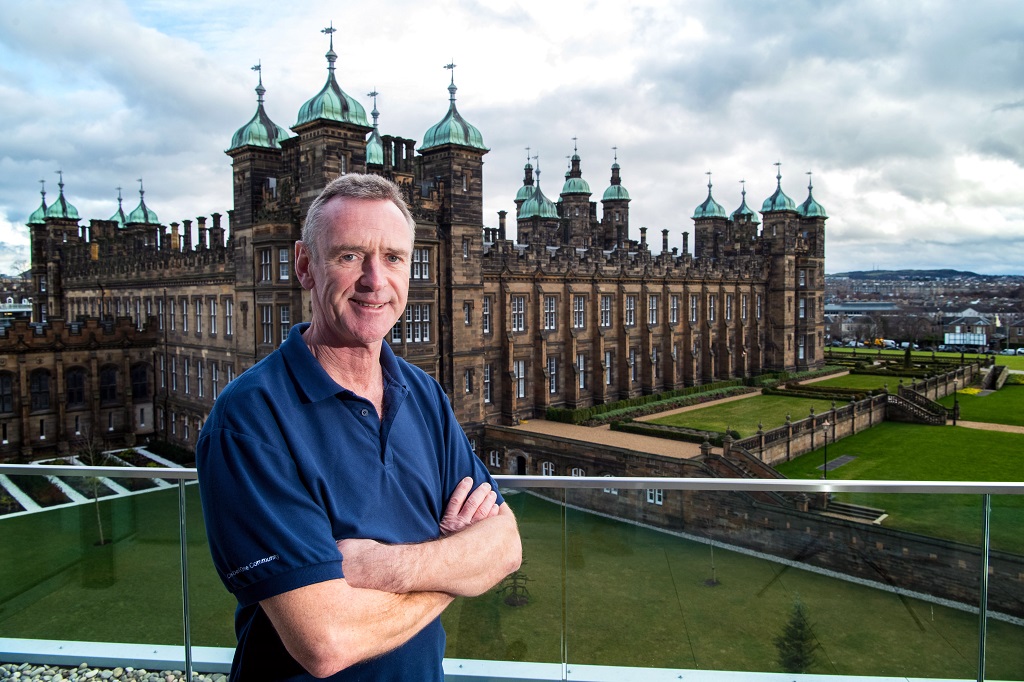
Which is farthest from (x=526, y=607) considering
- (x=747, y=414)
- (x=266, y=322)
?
(x=747, y=414)

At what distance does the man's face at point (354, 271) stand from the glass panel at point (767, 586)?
2.32 metres

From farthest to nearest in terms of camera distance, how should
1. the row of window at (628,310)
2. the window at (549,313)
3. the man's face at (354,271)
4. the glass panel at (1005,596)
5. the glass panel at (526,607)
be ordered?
1. the window at (549,313)
2. the row of window at (628,310)
3. the glass panel at (526,607)
4. the glass panel at (1005,596)
5. the man's face at (354,271)

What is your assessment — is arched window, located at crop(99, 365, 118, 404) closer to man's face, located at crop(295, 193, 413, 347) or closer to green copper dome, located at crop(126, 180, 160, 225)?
green copper dome, located at crop(126, 180, 160, 225)

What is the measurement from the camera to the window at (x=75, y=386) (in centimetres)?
3834

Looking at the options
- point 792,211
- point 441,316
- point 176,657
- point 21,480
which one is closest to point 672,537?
point 176,657

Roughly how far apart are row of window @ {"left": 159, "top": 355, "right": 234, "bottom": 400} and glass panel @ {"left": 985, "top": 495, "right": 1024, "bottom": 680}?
1333 inches

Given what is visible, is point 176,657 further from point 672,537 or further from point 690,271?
point 690,271

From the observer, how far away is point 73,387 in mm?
38562

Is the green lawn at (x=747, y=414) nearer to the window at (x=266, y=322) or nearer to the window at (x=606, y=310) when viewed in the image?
the window at (x=606, y=310)

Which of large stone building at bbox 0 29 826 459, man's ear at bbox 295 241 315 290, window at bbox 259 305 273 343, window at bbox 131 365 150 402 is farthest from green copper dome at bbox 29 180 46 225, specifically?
man's ear at bbox 295 241 315 290

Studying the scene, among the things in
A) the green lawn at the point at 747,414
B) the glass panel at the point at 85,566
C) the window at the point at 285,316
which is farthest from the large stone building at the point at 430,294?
the glass panel at the point at 85,566

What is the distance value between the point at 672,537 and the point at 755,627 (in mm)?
759

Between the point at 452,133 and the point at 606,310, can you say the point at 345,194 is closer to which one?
the point at 452,133

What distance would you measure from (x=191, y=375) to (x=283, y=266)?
12185 mm
